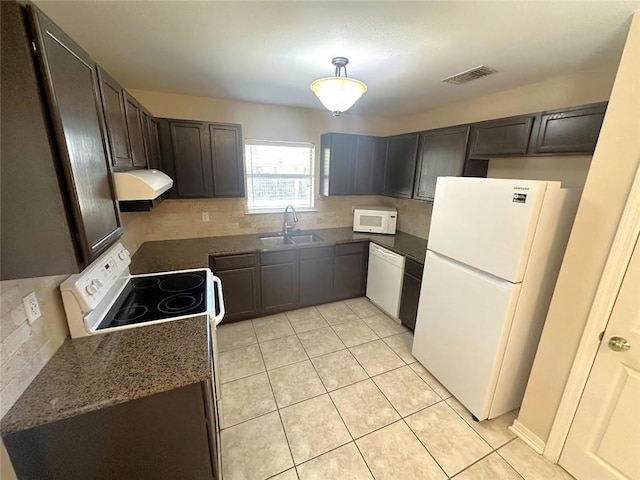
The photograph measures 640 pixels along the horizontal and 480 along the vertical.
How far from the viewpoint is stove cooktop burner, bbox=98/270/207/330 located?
60.7 inches

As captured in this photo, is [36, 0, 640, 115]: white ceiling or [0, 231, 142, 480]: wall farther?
[36, 0, 640, 115]: white ceiling

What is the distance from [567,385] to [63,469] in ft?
8.19

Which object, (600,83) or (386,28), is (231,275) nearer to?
(386,28)

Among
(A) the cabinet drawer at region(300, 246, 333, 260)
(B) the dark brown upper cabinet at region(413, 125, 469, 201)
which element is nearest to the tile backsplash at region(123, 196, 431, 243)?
(B) the dark brown upper cabinet at region(413, 125, 469, 201)

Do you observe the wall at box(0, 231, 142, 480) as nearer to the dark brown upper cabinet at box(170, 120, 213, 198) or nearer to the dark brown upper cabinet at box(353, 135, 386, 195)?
the dark brown upper cabinet at box(170, 120, 213, 198)

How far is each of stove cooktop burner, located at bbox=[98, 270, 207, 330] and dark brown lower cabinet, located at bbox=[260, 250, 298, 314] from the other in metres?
0.89

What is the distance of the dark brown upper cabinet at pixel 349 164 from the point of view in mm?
3396

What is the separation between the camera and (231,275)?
9.22 ft

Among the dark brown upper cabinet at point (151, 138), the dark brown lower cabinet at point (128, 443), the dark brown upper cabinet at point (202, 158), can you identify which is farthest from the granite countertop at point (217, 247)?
the dark brown lower cabinet at point (128, 443)

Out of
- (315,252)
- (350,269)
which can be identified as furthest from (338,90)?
(350,269)

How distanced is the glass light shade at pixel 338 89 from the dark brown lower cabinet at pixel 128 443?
1715 mm

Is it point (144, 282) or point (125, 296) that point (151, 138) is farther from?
point (125, 296)

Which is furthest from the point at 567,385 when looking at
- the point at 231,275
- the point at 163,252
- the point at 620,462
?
the point at 163,252

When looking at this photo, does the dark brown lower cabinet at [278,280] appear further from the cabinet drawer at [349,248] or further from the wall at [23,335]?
the wall at [23,335]
